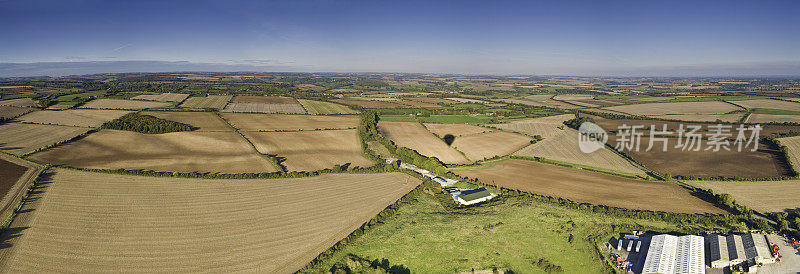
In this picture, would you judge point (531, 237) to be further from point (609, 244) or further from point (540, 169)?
point (540, 169)

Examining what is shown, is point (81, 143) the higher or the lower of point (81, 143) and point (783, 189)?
the higher

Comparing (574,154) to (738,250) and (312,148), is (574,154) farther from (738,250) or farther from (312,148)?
(312,148)

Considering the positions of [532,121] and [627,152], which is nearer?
[627,152]

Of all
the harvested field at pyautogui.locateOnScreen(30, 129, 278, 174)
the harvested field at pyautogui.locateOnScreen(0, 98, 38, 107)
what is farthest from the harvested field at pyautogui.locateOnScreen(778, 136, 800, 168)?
the harvested field at pyautogui.locateOnScreen(0, 98, 38, 107)

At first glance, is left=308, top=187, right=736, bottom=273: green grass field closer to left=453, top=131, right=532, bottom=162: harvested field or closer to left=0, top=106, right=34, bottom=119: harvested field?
left=453, top=131, right=532, bottom=162: harvested field

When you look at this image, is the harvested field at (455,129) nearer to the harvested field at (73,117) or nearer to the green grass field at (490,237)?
the green grass field at (490,237)

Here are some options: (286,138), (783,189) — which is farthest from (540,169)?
(286,138)

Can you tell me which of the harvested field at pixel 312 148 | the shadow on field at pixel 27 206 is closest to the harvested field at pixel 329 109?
the harvested field at pixel 312 148
